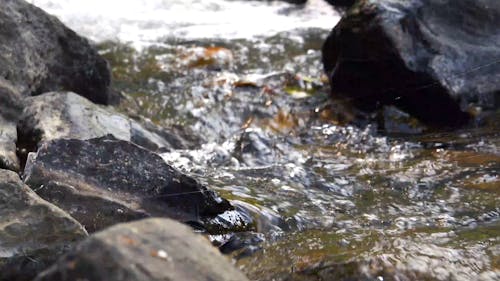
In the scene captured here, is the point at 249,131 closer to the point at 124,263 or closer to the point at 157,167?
the point at 157,167

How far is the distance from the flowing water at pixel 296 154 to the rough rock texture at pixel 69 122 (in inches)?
15.7

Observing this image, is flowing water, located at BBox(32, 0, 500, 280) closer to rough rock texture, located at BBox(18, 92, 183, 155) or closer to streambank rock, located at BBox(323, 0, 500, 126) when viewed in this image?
streambank rock, located at BBox(323, 0, 500, 126)

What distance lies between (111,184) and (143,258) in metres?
1.95

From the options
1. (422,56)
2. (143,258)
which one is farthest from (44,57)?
(143,258)

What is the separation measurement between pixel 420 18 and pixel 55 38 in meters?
3.42

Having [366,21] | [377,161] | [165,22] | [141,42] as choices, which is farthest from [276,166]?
[165,22]

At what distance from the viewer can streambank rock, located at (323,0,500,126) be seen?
20.4 feet

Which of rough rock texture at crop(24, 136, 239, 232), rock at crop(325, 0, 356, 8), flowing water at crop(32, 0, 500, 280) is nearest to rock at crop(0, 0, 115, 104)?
flowing water at crop(32, 0, 500, 280)

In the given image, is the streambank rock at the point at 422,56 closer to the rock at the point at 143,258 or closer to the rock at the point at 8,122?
the rock at the point at 8,122

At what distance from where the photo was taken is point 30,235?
2.94m

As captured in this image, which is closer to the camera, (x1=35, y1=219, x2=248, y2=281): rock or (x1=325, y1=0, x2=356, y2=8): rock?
(x1=35, y1=219, x2=248, y2=281): rock

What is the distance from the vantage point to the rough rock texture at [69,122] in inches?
179

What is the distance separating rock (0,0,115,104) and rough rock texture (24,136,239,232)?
75.1 inches

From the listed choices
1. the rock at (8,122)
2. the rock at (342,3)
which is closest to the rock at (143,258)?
the rock at (8,122)
